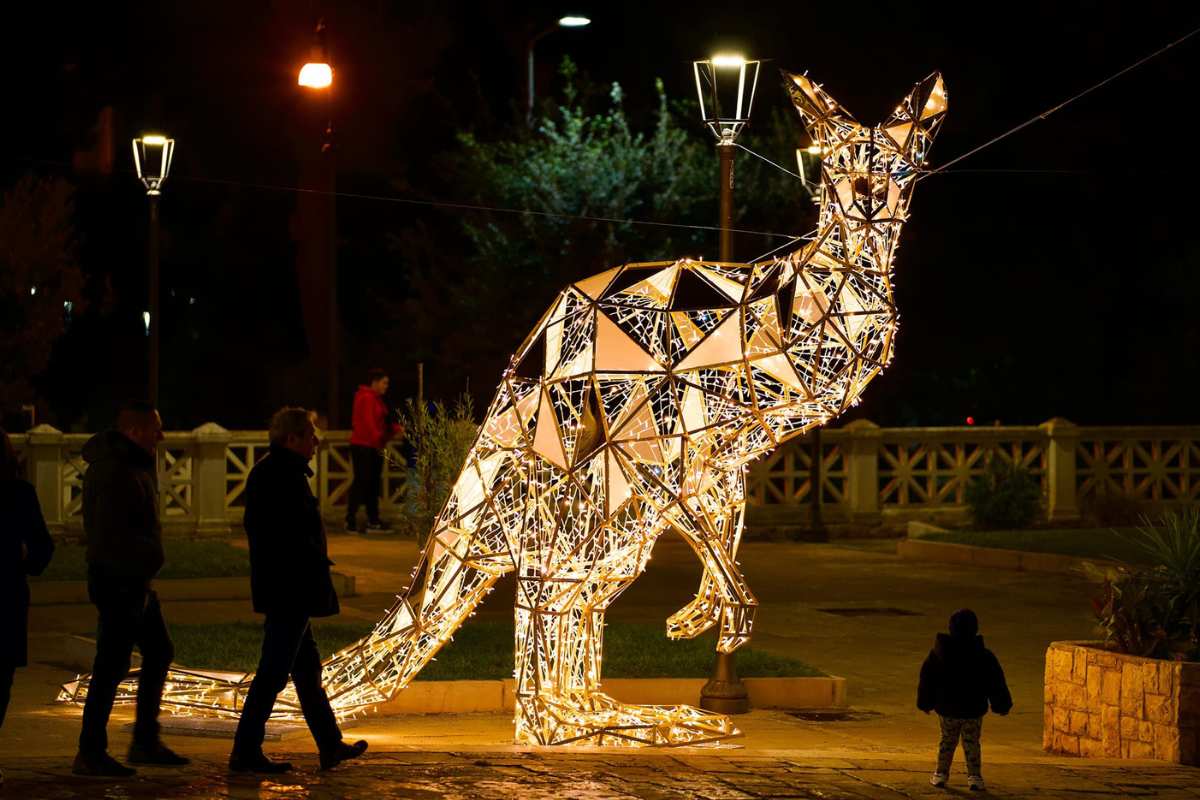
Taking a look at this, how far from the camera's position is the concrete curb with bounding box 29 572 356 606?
16.3 metres

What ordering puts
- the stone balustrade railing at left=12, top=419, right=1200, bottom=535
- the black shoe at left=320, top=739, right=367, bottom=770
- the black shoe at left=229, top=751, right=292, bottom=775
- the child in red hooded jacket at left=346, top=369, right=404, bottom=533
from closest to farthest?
the black shoe at left=229, top=751, right=292, bottom=775, the black shoe at left=320, top=739, right=367, bottom=770, the child in red hooded jacket at left=346, top=369, right=404, bottom=533, the stone balustrade railing at left=12, top=419, right=1200, bottom=535

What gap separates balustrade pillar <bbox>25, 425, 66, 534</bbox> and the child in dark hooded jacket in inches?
569

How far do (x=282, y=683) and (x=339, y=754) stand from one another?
401mm

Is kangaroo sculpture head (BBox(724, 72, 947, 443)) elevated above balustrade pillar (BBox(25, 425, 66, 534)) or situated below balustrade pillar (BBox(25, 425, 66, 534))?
above

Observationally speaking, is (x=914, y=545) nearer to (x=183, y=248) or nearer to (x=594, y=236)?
(x=594, y=236)

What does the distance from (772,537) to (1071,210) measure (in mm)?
11245

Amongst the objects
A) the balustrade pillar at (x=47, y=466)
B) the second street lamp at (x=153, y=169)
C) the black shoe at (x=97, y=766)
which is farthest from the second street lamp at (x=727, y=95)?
the balustrade pillar at (x=47, y=466)

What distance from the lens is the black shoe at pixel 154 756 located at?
8375 millimetres

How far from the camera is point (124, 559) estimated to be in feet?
27.4

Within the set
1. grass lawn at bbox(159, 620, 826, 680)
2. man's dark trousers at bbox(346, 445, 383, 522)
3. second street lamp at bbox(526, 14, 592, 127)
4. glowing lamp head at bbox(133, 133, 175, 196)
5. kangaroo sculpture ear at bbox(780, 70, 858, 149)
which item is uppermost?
second street lamp at bbox(526, 14, 592, 127)

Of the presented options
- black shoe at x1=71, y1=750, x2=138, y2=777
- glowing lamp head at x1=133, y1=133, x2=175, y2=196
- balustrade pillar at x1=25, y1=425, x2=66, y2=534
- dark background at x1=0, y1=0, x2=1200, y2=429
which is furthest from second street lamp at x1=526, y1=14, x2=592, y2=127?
black shoe at x1=71, y1=750, x2=138, y2=777

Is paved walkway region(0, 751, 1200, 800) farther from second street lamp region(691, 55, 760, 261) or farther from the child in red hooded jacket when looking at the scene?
the child in red hooded jacket

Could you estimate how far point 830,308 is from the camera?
9930 mm

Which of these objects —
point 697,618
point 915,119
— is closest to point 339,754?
point 697,618
